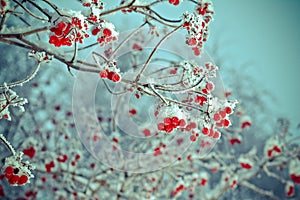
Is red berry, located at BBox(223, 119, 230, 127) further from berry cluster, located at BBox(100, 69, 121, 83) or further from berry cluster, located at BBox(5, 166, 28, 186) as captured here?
berry cluster, located at BBox(5, 166, 28, 186)

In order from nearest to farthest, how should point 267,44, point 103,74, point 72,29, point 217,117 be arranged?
point 72,29
point 103,74
point 217,117
point 267,44

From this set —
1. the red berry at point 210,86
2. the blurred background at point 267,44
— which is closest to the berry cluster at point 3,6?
the red berry at point 210,86

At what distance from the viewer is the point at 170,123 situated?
1410 millimetres

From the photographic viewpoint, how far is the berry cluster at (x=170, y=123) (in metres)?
1.40

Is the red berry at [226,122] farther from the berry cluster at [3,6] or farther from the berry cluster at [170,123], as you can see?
the berry cluster at [3,6]

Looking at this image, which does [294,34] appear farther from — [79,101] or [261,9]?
[79,101]

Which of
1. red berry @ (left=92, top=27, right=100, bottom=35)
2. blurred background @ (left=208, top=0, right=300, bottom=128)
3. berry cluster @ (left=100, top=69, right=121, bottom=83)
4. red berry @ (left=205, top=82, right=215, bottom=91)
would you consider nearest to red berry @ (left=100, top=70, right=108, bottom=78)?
berry cluster @ (left=100, top=69, right=121, bottom=83)

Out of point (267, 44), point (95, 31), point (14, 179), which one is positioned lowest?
point (14, 179)

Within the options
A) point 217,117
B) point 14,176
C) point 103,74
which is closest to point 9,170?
point 14,176

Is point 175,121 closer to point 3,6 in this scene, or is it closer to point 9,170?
point 9,170

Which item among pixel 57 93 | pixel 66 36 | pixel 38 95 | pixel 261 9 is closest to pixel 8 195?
pixel 38 95

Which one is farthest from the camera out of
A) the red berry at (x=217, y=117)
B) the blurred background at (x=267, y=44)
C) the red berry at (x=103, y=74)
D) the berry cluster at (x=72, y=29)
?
the blurred background at (x=267, y=44)

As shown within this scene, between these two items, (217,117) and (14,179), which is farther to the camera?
(217,117)

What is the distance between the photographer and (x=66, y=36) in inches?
51.7
